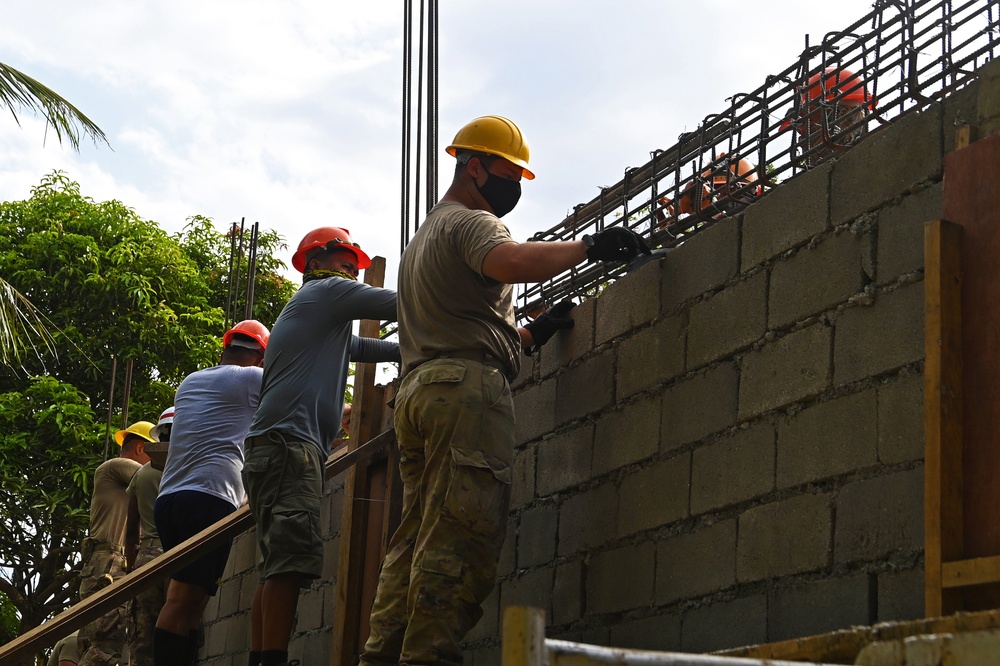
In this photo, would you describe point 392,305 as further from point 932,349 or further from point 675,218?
point 932,349

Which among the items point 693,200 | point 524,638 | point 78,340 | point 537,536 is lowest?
point 524,638

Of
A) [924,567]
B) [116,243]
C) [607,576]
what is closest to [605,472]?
[607,576]

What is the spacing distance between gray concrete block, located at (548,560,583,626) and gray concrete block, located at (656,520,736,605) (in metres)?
0.48

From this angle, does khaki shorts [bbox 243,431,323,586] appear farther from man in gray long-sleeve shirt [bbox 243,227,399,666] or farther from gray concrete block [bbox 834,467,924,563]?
gray concrete block [bbox 834,467,924,563]

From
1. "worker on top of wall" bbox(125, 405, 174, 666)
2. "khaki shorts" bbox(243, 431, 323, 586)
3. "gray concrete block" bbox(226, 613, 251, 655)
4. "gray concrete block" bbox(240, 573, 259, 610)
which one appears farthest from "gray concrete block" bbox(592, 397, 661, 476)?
"gray concrete block" bbox(226, 613, 251, 655)

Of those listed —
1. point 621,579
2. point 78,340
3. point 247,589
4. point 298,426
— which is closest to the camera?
point 621,579

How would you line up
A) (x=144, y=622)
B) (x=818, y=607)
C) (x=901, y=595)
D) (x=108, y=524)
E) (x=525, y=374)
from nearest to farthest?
1. (x=901, y=595)
2. (x=818, y=607)
3. (x=525, y=374)
4. (x=144, y=622)
5. (x=108, y=524)

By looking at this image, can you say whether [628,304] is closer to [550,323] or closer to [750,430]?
[550,323]

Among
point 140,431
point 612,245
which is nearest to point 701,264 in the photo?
point 612,245

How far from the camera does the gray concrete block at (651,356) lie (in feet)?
13.1

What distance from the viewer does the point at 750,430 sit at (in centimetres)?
354

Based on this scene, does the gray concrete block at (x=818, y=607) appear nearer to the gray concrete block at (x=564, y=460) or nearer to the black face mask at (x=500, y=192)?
the gray concrete block at (x=564, y=460)

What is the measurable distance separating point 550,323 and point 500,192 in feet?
2.26

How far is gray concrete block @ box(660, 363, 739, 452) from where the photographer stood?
12.0ft
